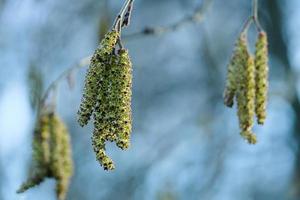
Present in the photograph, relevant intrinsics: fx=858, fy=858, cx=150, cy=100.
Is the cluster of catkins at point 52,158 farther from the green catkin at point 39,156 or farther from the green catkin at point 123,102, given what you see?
the green catkin at point 123,102

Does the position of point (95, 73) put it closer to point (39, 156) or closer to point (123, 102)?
point (123, 102)

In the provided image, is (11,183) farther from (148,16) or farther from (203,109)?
(148,16)

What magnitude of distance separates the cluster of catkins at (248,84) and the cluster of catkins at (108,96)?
384 millimetres

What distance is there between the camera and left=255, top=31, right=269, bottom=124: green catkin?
2111 millimetres

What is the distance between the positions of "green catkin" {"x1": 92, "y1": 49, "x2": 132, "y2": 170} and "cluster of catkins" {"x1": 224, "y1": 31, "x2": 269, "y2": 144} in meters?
0.38

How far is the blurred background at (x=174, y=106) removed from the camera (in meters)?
8.90

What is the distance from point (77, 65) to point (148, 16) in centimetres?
1060

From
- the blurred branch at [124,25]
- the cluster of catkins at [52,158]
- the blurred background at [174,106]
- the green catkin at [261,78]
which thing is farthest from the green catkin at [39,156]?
the blurred background at [174,106]

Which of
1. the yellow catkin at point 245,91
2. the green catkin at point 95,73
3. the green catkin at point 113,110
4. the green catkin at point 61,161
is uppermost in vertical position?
the green catkin at point 61,161

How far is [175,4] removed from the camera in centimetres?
1374

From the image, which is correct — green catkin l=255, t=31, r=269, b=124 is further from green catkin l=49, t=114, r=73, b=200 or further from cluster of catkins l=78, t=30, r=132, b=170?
green catkin l=49, t=114, r=73, b=200

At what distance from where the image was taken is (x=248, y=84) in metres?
2.15

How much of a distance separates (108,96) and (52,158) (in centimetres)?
68

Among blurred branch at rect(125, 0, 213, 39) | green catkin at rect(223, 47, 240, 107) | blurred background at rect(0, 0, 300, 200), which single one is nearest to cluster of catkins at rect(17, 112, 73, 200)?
green catkin at rect(223, 47, 240, 107)
